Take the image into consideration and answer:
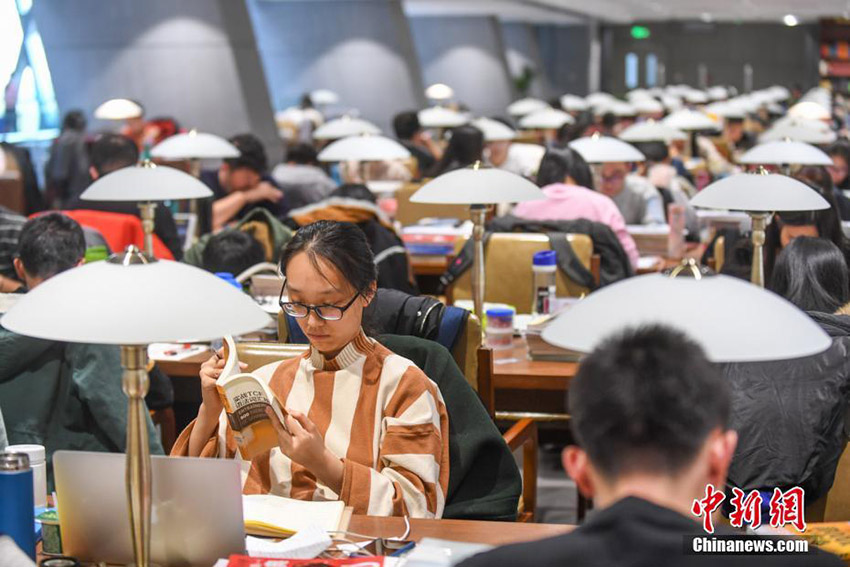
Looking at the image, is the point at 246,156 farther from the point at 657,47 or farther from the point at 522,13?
the point at 657,47

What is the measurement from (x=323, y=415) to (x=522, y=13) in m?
23.7

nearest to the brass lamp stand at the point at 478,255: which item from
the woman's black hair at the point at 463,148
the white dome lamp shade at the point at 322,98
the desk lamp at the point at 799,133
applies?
→ the desk lamp at the point at 799,133

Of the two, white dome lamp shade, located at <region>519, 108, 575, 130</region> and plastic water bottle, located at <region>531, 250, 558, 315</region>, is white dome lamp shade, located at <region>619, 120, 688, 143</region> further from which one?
white dome lamp shade, located at <region>519, 108, 575, 130</region>

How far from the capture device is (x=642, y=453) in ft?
4.23

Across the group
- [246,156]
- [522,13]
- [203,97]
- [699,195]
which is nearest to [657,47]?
[522,13]

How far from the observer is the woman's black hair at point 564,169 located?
6215 millimetres

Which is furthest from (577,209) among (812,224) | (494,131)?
(494,131)

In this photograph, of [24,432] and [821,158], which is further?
[821,158]

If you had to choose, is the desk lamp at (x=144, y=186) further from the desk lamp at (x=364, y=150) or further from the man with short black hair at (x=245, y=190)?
the man with short black hair at (x=245, y=190)

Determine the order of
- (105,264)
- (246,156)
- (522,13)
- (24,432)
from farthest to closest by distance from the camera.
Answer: (522,13) → (246,156) → (24,432) → (105,264)

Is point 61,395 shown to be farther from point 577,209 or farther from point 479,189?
point 577,209

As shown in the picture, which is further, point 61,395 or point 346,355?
point 61,395

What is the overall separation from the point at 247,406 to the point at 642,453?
120 centimetres

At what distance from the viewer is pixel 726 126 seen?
14570mm
